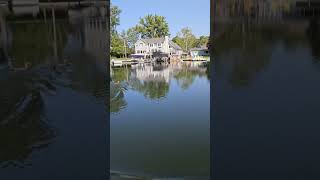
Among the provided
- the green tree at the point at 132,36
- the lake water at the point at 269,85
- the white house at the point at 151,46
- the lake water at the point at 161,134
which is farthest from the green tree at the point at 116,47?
the lake water at the point at 269,85

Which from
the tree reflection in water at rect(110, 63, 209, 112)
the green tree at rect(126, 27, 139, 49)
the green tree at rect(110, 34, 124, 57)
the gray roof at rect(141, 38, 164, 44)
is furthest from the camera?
the gray roof at rect(141, 38, 164, 44)

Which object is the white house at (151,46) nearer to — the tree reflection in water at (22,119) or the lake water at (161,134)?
the lake water at (161,134)

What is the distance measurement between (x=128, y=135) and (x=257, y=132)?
6721mm

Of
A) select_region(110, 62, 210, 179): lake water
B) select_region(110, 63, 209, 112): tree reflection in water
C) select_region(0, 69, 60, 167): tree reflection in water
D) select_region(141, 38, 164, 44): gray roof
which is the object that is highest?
select_region(141, 38, 164, 44): gray roof

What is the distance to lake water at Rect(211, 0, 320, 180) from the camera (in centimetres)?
375

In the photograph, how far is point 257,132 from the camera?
400 centimetres

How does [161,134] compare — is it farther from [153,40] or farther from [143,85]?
[153,40]

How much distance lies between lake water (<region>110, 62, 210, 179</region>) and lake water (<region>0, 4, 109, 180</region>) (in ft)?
8.42

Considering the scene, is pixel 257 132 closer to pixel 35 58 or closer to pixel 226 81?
pixel 226 81

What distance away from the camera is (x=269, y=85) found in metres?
3.86

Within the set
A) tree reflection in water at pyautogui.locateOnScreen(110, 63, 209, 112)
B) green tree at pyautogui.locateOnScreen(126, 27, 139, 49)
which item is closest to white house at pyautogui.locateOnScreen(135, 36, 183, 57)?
green tree at pyautogui.locateOnScreen(126, 27, 139, 49)

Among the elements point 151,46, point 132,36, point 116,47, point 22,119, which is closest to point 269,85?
point 22,119

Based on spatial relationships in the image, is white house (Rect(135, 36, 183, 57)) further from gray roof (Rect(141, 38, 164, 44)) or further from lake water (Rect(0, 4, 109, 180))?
lake water (Rect(0, 4, 109, 180))

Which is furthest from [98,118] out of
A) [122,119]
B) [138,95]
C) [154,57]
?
[154,57]
